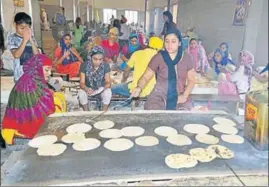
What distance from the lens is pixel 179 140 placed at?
3.56 ft

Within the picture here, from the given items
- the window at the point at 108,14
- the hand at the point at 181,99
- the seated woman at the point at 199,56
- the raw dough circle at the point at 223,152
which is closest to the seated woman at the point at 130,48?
the window at the point at 108,14

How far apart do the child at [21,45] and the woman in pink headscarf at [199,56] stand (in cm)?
120

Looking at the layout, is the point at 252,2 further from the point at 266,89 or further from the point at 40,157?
the point at 40,157

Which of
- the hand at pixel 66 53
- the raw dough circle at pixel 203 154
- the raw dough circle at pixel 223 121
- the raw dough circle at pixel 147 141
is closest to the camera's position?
the raw dough circle at pixel 203 154

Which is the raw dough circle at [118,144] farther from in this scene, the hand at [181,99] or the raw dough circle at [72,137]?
the hand at [181,99]

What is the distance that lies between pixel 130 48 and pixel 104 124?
43.9 inches

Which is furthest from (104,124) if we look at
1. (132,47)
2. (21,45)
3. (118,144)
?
(132,47)

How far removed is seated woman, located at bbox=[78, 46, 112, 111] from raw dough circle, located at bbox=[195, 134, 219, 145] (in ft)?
3.20

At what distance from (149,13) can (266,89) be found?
4.52 feet

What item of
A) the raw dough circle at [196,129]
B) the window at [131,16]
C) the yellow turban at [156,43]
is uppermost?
the window at [131,16]

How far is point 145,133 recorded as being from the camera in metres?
1.15

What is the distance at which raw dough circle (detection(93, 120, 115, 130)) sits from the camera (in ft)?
4.00

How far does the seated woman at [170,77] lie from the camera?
1710mm

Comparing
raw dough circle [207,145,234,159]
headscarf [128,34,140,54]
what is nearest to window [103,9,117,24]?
headscarf [128,34,140,54]
